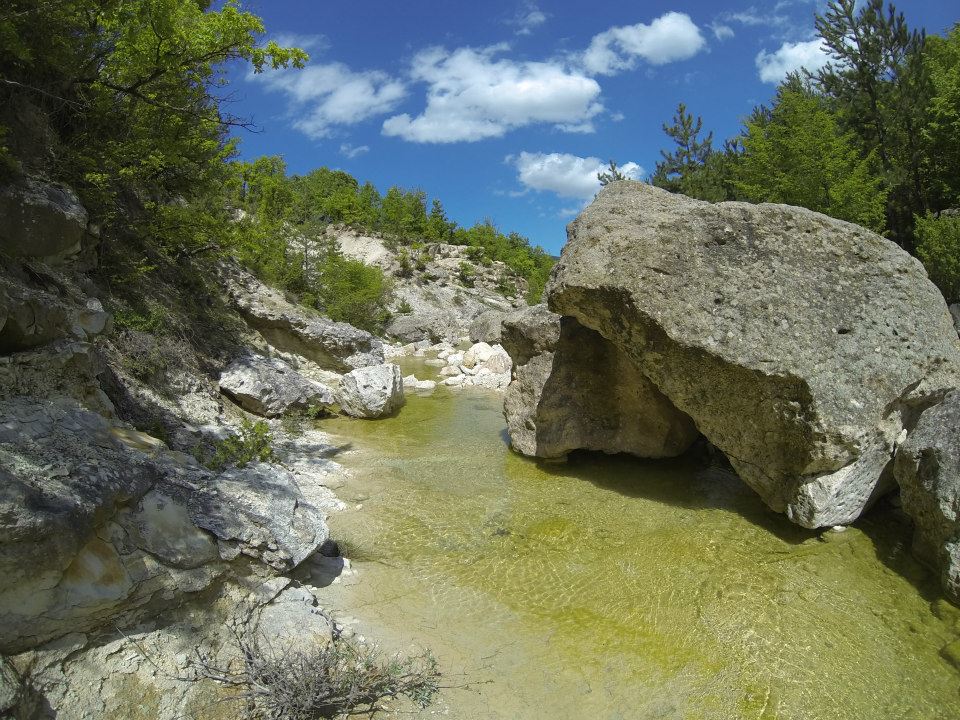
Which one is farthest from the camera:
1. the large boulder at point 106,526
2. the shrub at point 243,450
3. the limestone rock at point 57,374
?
the shrub at point 243,450

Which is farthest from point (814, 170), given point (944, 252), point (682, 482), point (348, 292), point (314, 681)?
point (314, 681)

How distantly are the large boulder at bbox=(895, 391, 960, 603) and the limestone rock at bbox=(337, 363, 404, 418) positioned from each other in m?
9.53

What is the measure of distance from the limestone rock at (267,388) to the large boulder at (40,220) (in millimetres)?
3914

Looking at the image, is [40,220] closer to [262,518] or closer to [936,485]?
[262,518]

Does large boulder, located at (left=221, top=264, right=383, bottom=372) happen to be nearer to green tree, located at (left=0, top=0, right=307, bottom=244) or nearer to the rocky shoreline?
green tree, located at (left=0, top=0, right=307, bottom=244)

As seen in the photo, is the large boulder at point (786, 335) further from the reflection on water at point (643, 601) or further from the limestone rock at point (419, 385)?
the limestone rock at point (419, 385)

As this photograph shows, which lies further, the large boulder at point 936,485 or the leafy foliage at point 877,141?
the leafy foliage at point 877,141

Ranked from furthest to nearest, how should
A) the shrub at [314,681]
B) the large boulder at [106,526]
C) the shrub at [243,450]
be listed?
the shrub at [243,450], the shrub at [314,681], the large boulder at [106,526]

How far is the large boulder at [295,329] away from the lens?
1574 centimetres

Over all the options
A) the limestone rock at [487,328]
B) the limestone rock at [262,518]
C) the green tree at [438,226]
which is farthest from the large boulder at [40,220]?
the green tree at [438,226]

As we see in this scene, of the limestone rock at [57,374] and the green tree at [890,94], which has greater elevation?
the green tree at [890,94]

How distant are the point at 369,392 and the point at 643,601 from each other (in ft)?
27.7

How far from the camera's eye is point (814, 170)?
19.3 m

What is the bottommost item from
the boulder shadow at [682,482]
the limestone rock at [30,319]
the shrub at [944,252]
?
the boulder shadow at [682,482]
